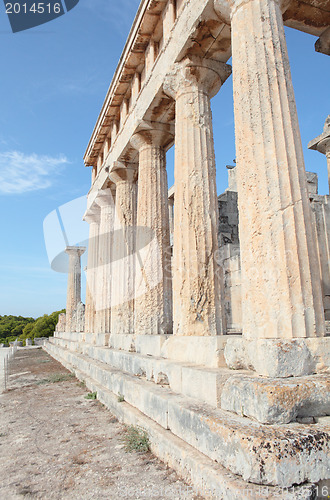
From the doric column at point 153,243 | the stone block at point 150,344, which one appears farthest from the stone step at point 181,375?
the doric column at point 153,243

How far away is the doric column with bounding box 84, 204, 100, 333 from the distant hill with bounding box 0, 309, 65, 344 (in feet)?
111

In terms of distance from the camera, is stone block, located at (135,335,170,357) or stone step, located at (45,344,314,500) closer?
stone step, located at (45,344,314,500)

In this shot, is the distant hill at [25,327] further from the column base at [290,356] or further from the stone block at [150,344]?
the column base at [290,356]

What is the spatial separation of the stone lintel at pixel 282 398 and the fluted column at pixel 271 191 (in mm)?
588

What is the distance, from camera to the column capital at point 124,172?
1164 cm

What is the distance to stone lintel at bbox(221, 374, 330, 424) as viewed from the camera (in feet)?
10.7

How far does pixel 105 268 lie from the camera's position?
Result: 43.3 ft

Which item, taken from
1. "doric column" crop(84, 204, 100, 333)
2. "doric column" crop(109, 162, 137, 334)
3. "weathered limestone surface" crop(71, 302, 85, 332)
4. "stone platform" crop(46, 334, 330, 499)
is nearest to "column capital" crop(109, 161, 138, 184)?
"doric column" crop(109, 162, 137, 334)

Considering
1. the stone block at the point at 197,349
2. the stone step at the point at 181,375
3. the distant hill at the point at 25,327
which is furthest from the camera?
the distant hill at the point at 25,327

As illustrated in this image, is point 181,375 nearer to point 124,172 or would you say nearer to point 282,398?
point 282,398

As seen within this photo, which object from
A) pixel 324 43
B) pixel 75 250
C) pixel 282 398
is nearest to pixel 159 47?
pixel 324 43

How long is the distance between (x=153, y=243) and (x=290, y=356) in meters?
5.38

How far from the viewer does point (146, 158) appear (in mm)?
9344

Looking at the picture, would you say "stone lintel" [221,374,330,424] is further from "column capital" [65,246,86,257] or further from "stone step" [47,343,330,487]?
"column capital" [65,246,86,257]
